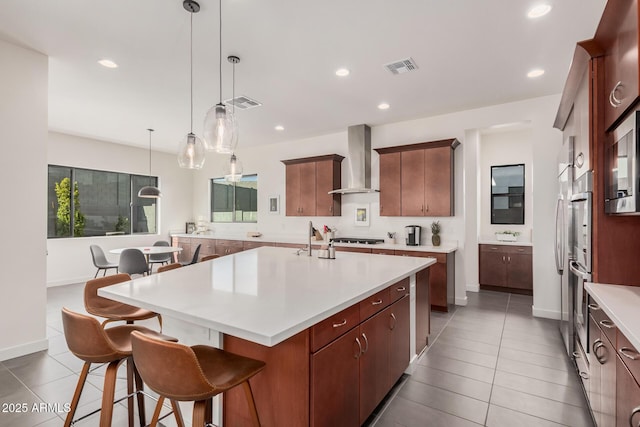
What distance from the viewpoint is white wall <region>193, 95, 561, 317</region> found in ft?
13.4

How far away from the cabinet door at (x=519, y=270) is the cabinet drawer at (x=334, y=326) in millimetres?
4563

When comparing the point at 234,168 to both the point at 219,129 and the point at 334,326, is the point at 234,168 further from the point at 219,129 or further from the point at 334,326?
the point at 334,326

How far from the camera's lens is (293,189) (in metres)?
6.28

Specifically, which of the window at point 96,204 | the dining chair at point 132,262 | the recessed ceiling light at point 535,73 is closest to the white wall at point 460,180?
the recessed ceiling light at point 535,73

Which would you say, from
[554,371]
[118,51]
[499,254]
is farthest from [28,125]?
[499,254]

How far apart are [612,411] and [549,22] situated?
107 inches

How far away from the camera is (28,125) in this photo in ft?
10.0

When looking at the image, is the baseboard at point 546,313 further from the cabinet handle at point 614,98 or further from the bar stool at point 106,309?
the bar stool at point 106,309

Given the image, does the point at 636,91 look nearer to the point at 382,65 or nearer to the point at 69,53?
the point at 382,65

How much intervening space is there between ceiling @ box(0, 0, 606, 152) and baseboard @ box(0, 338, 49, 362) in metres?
2.84

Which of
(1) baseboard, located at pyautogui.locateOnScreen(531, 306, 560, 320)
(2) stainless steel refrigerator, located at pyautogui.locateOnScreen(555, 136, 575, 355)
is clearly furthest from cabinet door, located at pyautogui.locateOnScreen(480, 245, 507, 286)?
(2) stainless steel refrigerator, located at pyautogui.locateOnScreen(555, 136, 575, 355)

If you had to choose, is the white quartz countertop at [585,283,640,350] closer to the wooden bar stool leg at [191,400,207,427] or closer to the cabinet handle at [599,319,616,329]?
the cabinet handle at [599,319,616,329]

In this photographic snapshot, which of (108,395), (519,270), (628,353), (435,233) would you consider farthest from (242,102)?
(519,270)

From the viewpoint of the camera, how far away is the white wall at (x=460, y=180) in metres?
4.09
